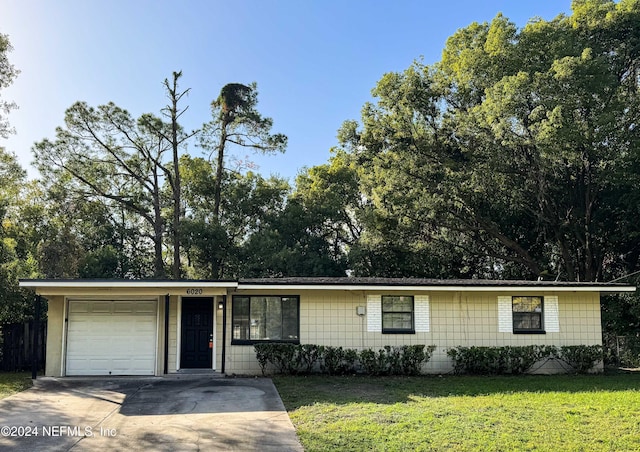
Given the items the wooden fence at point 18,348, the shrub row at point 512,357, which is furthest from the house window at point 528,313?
the wooden fence at point 18,348

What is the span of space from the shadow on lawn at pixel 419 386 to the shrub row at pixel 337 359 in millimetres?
371

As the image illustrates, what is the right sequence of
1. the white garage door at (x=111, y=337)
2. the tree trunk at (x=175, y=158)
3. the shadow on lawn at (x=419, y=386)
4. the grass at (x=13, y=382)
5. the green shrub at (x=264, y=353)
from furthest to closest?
the tree trunk at (x=175, y=158), the white garage door at (x=111, y=337), the green shrub at (x=264, y=353), the grass at (x=13, y=382), the shadow on lawn at (x=419, y=386)

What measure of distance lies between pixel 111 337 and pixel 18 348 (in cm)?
359

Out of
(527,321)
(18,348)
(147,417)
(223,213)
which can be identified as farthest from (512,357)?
(223,213)

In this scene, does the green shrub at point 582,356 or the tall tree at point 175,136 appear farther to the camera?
the tall tree at point 175,136

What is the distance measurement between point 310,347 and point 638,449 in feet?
27.5

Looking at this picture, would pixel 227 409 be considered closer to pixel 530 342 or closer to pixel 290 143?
pixel 530 342

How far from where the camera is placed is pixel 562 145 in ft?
62.1

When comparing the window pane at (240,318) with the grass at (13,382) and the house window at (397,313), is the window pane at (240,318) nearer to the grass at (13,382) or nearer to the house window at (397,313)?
the house window at (397,313)

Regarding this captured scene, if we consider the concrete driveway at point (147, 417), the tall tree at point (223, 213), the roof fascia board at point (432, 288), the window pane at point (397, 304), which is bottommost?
the concrete driveway at point (147, 417)

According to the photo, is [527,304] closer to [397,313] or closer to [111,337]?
[397,313]

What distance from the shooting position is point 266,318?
14609 mm

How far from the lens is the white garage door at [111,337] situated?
46.7 feet

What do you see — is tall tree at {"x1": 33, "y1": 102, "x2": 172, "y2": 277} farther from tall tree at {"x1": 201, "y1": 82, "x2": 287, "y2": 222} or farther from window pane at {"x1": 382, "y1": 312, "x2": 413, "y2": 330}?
window pane at {"x1": 382, "y1": 312, "x2": 413, "y2": 330}
